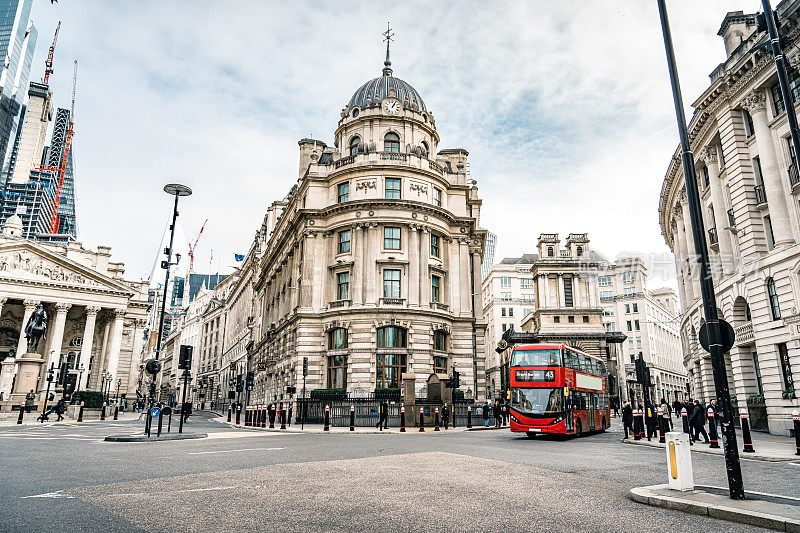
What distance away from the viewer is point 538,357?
72.2 ft

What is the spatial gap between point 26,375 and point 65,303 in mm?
26076

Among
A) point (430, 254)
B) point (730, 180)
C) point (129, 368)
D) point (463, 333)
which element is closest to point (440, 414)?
point (463, 333)

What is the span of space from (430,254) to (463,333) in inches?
278

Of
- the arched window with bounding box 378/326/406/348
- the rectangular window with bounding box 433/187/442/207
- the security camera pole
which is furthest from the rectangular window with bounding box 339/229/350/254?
the security camera pole

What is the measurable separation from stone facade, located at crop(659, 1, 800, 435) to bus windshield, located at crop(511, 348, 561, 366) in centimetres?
851

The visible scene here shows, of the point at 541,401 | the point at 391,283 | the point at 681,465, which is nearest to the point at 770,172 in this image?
the point at 541,401

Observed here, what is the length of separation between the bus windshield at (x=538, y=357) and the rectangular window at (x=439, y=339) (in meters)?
17.0

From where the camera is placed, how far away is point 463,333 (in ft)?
137

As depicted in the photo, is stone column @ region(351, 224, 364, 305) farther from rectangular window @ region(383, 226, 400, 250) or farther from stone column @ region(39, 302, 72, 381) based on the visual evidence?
stone column @ region(39, 302, 72, 381)

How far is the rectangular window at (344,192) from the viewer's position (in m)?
42.0

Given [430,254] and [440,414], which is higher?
[430,254]

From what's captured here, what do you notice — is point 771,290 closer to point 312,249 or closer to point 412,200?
point 412,200

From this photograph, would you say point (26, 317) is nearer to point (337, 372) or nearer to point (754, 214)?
point (337, 372)

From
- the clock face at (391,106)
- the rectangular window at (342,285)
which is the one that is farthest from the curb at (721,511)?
the clock face at (391,106)
